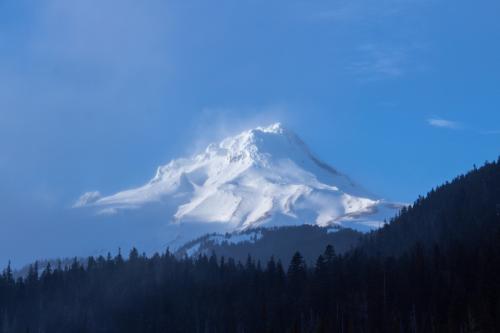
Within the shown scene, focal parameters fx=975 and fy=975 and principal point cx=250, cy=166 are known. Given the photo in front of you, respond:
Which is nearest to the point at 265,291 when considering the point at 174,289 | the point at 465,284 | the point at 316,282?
the point at 316,282

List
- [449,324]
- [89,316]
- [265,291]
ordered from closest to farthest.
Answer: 1. [449,324]
2. [265,291]
3. [89,316]

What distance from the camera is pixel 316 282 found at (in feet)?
545

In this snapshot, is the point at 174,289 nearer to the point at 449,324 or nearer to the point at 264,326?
the point at 264,326

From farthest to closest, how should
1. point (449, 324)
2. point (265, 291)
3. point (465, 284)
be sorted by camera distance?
1. point (265, 291)
2. point (465, 284)
3. point (449, 324)

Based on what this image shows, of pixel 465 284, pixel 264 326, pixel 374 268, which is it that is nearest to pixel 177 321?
pixel 264 326

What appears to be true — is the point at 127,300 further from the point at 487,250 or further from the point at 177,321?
the point at 487,250

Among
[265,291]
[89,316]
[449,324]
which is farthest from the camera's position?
[89,316]

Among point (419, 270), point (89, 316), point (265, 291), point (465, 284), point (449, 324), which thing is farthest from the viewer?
point (89, 316)

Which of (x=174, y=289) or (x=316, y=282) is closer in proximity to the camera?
(x=316, y=282)

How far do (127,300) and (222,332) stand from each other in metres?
35.7

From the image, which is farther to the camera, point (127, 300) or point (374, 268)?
point (127, 300)

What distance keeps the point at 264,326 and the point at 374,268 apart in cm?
2201

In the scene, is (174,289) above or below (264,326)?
above

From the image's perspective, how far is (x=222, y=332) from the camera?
16625cm
